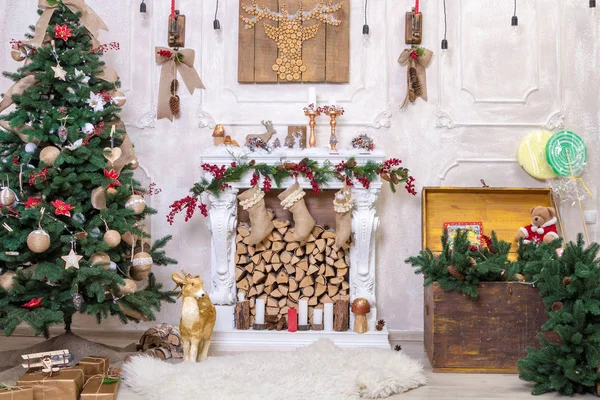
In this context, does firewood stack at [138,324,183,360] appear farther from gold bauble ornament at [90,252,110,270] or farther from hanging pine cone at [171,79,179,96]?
hanging pine cone at [171,79,179,96]

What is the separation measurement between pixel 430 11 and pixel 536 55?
30.0 inches

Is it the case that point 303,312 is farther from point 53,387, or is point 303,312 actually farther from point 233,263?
point 53,387

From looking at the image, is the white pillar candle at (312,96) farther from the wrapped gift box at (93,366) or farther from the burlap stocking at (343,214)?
the wrapped gift box at (93,366)

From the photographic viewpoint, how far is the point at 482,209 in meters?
4.83

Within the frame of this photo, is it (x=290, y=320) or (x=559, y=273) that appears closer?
(x=559, y=273)

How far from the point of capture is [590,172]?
191 inches

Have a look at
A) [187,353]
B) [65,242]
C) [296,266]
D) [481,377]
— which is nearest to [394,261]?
[296,266]

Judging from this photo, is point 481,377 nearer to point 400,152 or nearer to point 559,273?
point 559,273

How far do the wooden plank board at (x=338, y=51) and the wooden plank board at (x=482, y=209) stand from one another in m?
0.96

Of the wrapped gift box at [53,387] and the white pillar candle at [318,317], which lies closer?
the wrapped gift box at [53,387]

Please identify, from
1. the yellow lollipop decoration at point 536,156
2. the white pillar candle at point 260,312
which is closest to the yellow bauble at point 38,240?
the white pillar candle at point 260,312

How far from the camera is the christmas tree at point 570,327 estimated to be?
11.0 feet

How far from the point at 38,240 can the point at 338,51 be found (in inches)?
91.6

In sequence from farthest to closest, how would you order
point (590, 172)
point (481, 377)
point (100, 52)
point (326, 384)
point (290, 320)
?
1. point (590, 172)
2. point (290, 320)
3. point (100, 52)
4. point (481, 377)
5. point (326, 384)
